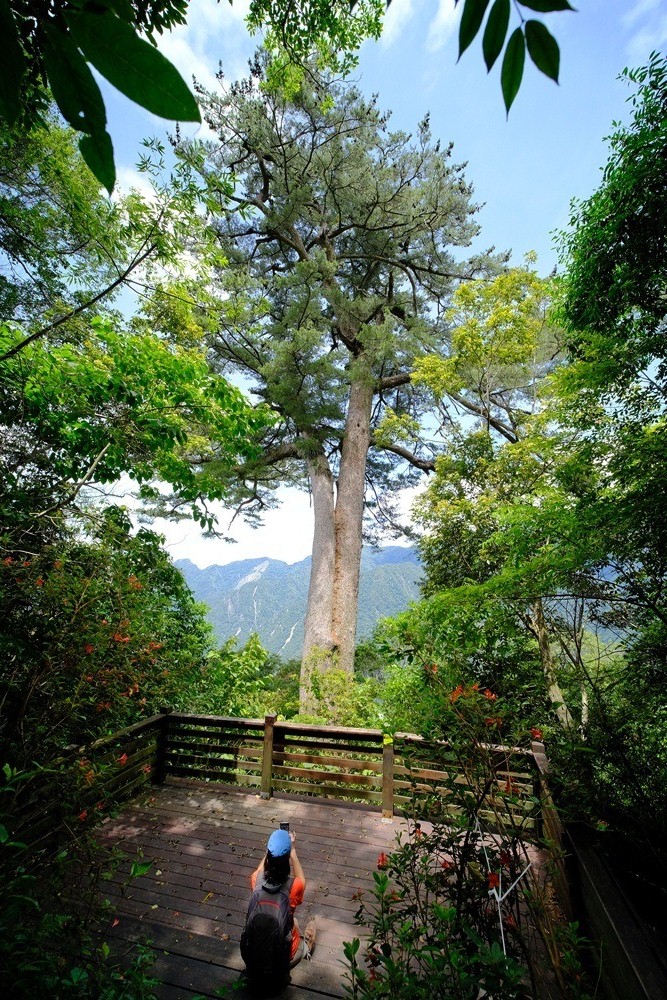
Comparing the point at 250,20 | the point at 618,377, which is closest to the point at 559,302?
the point at 618,377

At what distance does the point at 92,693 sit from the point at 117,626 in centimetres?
43

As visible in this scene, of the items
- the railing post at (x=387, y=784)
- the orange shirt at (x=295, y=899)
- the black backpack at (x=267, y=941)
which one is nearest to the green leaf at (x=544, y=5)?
the black backpack at (x=267, y=941)

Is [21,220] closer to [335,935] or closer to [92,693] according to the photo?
[92,693]

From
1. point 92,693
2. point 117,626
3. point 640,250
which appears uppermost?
point 640,250

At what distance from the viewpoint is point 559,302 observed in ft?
15.1

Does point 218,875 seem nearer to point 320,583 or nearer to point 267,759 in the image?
point 267,759

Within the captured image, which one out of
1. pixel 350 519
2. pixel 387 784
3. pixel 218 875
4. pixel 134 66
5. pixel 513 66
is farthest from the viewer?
pixel 350 519

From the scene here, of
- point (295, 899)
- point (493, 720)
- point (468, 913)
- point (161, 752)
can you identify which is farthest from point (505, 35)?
point (161, 752)

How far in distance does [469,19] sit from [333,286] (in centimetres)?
1085

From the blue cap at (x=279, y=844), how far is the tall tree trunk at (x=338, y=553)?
464 cm

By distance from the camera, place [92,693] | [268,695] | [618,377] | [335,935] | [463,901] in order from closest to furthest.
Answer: [463,901] → [92,693] → [335,935] → [618,377] → [268,695]

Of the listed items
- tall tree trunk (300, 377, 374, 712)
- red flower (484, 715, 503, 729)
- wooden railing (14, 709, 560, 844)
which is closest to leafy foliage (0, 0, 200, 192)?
red flower (484, 715, 503, 729)

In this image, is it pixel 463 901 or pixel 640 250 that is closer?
pixel 463 901

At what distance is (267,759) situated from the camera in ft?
16.3
